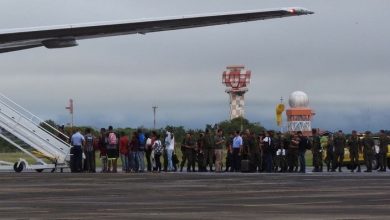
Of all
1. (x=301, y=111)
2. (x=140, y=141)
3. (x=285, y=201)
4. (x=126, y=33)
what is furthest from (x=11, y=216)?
(x=301, y=111)

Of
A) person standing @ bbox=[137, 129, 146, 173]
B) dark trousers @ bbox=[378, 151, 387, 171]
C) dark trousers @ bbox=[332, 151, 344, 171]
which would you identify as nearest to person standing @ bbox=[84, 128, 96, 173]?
person standing @ bbox=[137, 129, 146, 173]

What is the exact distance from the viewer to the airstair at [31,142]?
44906mm

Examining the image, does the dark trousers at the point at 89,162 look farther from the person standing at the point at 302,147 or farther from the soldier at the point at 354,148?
the soldier at the point at 354,148

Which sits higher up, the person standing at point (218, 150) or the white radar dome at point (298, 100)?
the white radar dome at point (298, 100)

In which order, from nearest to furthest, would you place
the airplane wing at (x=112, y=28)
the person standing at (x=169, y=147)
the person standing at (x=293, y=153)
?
the airplane wing at (x=112, y=28)
the person standing at (x=293, y=153)
the person standing at (x=169, y=147)

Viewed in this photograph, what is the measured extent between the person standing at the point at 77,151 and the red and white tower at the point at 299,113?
5439cm

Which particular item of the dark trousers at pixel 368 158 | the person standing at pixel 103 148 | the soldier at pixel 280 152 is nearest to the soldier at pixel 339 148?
the dark trousers at pixel 368 158

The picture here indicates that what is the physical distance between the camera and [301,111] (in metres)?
103

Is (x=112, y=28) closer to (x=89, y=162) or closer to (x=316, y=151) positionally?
(x=89, y=162)

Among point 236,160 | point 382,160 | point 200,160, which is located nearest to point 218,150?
point 200,160

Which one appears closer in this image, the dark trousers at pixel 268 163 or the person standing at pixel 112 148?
the dark trousers at pixel 268 163

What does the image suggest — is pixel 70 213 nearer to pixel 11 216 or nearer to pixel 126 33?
pixel 11 216

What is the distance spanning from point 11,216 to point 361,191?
9.33 m

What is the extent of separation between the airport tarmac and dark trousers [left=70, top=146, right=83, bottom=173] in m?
13.6
